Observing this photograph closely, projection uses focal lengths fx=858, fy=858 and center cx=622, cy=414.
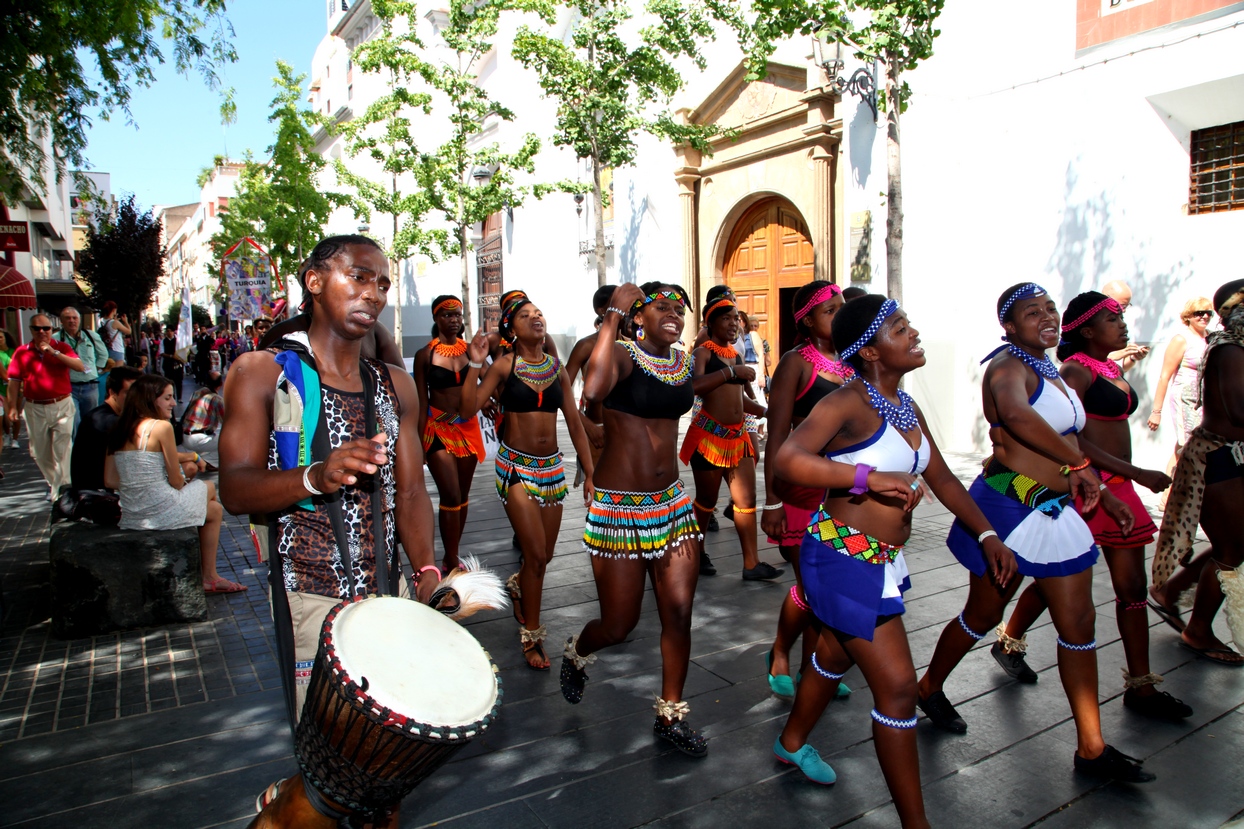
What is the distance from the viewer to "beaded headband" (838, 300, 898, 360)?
2.98m

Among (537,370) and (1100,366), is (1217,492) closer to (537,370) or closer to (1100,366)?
(1100,366)

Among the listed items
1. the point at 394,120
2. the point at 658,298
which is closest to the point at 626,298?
the point at 658,298

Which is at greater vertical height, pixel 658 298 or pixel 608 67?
pixel 608 67

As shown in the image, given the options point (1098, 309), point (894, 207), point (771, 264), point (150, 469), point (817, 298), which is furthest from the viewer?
point (771, 264)

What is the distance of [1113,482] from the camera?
13.1 ft

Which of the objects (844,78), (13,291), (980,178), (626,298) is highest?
(844,78)

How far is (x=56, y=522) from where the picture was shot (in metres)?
6.61

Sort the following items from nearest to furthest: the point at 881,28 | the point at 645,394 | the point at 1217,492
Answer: the point at 645,394 → the point at 1217,492 → the point at 881,28

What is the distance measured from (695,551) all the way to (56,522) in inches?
217

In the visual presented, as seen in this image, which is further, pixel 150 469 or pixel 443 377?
pixel 443 377

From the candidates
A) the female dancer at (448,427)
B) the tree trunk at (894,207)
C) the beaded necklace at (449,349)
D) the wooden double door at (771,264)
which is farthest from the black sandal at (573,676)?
the wooden double door at (771,264)

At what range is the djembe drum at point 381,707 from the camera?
1.94 metres

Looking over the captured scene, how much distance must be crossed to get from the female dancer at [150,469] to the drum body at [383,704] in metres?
4.11

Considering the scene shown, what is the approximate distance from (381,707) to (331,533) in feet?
1.99
